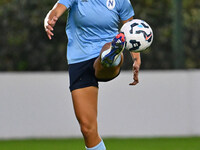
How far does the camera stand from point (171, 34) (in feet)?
35.4

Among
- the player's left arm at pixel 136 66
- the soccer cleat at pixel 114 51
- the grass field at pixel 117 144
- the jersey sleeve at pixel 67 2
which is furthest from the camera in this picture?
the grass field at pixel 117 144

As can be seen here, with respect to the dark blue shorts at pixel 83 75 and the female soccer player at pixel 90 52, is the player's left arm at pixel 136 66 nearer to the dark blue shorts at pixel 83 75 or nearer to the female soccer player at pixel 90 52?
the female soccer player at pixel 90 52

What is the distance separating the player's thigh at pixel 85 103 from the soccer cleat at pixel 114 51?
41 centimetres

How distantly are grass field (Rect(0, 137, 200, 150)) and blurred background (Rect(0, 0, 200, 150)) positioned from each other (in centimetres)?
10

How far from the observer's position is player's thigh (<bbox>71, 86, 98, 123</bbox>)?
6117 millimetres

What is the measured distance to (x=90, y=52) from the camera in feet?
20.5

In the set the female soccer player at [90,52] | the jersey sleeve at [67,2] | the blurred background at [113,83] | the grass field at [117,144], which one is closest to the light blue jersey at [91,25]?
the female soccer player at [90,52]

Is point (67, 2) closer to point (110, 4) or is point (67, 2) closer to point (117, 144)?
point (110, 4)

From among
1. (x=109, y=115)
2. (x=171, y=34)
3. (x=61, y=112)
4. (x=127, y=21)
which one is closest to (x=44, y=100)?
(x=61, y=112)

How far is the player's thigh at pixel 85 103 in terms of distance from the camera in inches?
241

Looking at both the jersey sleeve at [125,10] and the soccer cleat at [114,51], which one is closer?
the soccer cleat at [114,51]

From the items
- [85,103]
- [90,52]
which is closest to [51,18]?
[90,52]

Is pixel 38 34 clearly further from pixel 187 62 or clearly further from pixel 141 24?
pixel 141 24

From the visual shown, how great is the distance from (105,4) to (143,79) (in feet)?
14.8
